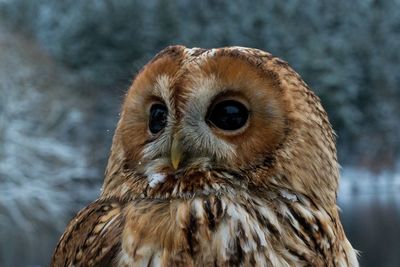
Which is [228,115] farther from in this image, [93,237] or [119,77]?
→ [119,77]

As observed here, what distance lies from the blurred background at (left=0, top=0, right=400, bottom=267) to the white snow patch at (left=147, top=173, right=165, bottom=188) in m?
14.9

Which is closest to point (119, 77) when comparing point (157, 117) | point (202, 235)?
point (157, 117)

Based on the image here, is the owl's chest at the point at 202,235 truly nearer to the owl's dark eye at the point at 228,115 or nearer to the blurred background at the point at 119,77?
the owl's dark eye at the point at 228,115

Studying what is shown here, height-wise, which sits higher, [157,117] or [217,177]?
[157,117]

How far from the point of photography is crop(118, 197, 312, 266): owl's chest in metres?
1.77

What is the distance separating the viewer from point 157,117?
6.33ft

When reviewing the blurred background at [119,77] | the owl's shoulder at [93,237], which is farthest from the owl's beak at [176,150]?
the blurred background at [119,77]

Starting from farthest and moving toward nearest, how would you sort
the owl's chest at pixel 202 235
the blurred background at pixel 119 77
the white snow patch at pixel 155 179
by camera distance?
the blurred background at pixel 119 77
the white snow patch at pixel 155 179
the owl's chest at pixel 202 235

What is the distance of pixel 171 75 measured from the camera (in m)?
1.88

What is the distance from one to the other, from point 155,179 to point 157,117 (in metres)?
0.14

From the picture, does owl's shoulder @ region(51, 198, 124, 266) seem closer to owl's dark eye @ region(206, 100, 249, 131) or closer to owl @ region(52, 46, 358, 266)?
owl @ region(52, 46, 358, 266)

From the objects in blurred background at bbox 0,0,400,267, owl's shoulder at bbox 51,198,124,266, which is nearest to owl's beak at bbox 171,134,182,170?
owl's shoulder at bbox 51,198,124,266

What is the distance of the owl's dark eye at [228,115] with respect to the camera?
1.85 m

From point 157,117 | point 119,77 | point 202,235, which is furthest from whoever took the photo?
point 119,77
